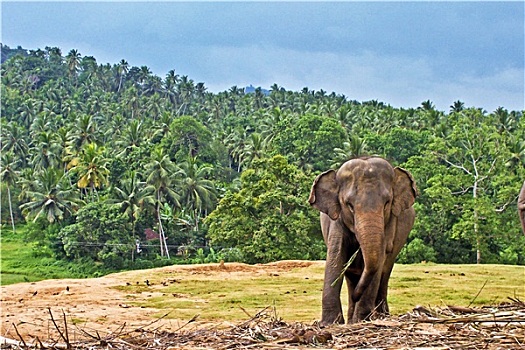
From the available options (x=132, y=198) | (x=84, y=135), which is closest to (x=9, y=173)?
(x=84, y=135)

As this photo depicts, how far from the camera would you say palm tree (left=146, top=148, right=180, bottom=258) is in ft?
142

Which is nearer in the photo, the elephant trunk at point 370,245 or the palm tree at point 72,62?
the elephant trunk at point 370,245

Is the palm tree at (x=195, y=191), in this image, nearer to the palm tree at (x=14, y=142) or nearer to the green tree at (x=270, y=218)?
the green tree at (x=270, y=218)

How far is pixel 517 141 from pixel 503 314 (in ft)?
122

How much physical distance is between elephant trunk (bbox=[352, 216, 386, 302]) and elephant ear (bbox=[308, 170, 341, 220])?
61 centimetres

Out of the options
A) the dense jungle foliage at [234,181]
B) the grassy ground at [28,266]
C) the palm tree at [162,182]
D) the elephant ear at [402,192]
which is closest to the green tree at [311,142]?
the dense jungle foliage at [234,181]

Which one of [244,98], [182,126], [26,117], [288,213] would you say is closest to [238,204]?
[288,213]

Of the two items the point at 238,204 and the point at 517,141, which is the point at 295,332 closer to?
the point at 238,204

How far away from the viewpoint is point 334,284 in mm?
7887

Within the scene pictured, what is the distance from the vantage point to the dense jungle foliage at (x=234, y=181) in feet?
109

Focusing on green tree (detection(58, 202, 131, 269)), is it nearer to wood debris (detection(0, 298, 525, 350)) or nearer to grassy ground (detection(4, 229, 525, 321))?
grassy ground (detection(4, 229, 525, 321))

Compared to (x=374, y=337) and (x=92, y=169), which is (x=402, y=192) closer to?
(x=374, y=337)

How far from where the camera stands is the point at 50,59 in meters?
101

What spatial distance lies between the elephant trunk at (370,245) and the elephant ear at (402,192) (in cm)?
62
